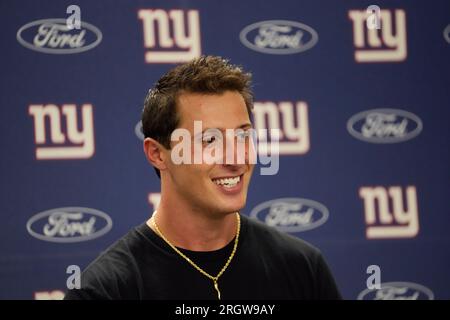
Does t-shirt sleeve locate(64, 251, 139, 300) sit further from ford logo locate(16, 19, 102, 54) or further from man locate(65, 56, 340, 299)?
ford logo locate(16, 19, 102, 54)

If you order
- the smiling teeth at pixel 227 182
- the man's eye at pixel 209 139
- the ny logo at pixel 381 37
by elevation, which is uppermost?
the ny logo at pixel 381 37

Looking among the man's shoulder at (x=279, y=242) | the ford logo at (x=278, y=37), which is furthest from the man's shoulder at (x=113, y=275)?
the ford logo at (x=278, y=37)

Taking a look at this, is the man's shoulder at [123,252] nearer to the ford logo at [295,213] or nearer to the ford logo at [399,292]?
the ford logo at [295,213]

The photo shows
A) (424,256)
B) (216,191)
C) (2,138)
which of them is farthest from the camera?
(424,256)

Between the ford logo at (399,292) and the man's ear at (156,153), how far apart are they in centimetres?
189

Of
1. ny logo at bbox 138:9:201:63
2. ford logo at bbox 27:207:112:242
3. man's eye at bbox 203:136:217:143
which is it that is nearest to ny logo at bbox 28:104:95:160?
ford logo at bbox 27:207:112:242

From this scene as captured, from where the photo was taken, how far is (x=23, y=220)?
3529mm

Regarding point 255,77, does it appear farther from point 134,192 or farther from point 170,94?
point 170,94

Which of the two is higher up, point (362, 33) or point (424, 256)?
point (362, 33)

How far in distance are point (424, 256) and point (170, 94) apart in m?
2.15

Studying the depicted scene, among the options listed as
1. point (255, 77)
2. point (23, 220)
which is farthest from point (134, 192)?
point (255, 77)

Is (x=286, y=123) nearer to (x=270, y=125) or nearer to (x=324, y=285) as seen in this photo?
(x=270, y=125)

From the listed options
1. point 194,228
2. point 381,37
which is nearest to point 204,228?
point 194,228

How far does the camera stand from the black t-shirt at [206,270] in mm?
1991
